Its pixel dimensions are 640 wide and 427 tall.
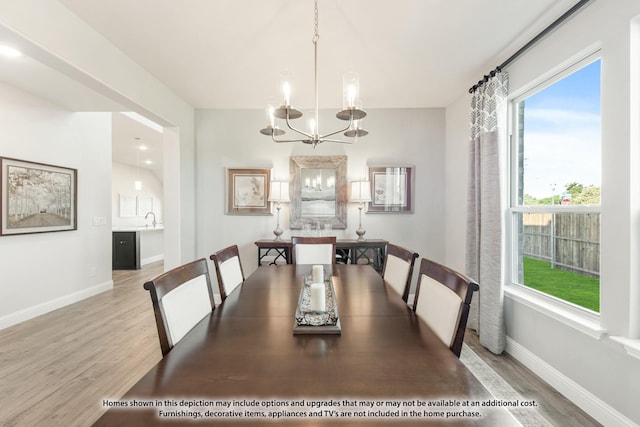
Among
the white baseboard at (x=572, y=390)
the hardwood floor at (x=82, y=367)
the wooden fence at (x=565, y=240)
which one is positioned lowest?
the hardwood floor at (x=82, y=367)

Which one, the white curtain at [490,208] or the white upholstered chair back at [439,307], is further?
the white curtain at [490,208]

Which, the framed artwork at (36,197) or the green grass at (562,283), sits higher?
the framed artwork at (36,197)

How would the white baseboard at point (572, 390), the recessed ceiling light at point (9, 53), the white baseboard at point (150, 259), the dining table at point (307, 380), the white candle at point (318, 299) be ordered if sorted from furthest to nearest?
the white baseboard at point (150, 259) < the recessed ceiling light at point (9, 53) < the white baseboard at point (572, 390) < the white candle at point (318, 299) < the dining table at point (307, 380)

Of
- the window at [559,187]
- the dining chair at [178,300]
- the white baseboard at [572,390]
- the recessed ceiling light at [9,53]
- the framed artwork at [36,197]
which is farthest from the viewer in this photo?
the framed artwork at [36,197]

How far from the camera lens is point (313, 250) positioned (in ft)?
9.04

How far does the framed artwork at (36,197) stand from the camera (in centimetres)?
289

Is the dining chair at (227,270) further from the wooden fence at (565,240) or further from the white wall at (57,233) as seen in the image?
the white wall at (57,233)

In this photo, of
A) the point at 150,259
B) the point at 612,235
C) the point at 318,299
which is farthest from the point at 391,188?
the point at 150,259

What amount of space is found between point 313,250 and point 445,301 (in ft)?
5.54

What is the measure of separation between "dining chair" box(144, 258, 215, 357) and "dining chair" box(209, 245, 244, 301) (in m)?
A: 0.18

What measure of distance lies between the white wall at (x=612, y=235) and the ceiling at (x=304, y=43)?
12.4 inches

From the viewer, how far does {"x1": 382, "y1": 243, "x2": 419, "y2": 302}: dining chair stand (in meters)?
1.71

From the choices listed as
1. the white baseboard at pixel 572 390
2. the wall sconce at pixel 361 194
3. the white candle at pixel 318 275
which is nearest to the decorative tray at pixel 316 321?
the white candle at pixel 318 275

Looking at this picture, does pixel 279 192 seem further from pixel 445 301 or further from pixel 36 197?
pixel 36 197
